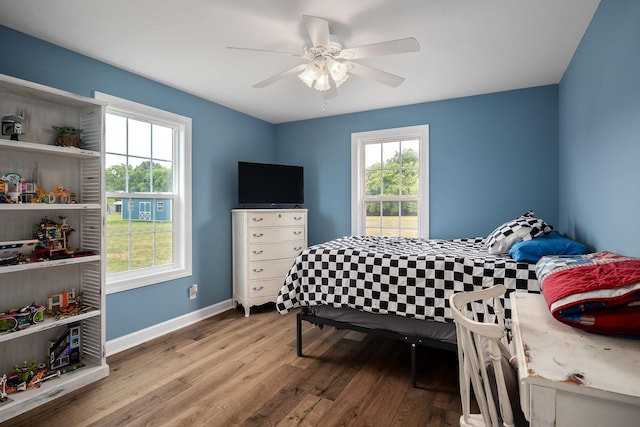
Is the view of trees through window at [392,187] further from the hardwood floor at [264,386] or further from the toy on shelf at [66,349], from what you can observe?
the toy on shelf at [66,349]

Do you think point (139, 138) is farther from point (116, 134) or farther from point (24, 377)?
point (24, 377)

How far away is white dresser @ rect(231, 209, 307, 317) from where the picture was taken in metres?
3.81

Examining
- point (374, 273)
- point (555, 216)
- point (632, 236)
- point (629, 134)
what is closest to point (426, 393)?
point (374, 273)

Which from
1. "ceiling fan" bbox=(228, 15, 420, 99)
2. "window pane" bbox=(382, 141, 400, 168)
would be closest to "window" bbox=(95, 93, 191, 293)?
"ceiling fan" bbox=(228, 15, 420, 99)

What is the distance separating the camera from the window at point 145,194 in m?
2.94

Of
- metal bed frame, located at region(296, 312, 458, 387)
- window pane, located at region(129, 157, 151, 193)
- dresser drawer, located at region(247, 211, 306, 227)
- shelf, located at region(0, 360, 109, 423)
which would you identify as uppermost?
window pane, located at region(129, 157, 151, 193)

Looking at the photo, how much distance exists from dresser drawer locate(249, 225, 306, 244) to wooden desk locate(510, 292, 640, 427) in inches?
125

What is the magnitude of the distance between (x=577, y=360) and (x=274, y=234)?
3332 mm

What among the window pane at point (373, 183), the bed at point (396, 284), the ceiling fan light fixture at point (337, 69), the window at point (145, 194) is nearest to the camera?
the bed at point (396, 284)

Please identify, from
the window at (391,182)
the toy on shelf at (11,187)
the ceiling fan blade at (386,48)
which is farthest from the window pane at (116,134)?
the window at (391,182)

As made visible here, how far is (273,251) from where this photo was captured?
3.92 m

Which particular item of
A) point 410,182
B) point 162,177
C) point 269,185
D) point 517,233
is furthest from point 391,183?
point 162,177

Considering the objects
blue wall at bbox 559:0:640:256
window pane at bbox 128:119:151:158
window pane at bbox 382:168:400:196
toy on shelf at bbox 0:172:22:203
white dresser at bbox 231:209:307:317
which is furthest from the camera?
window pane at bbox 382:168:400:196

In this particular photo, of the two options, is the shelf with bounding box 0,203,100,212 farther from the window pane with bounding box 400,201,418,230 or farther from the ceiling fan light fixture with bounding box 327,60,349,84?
the window pane with bounding box 400,201,418,230
